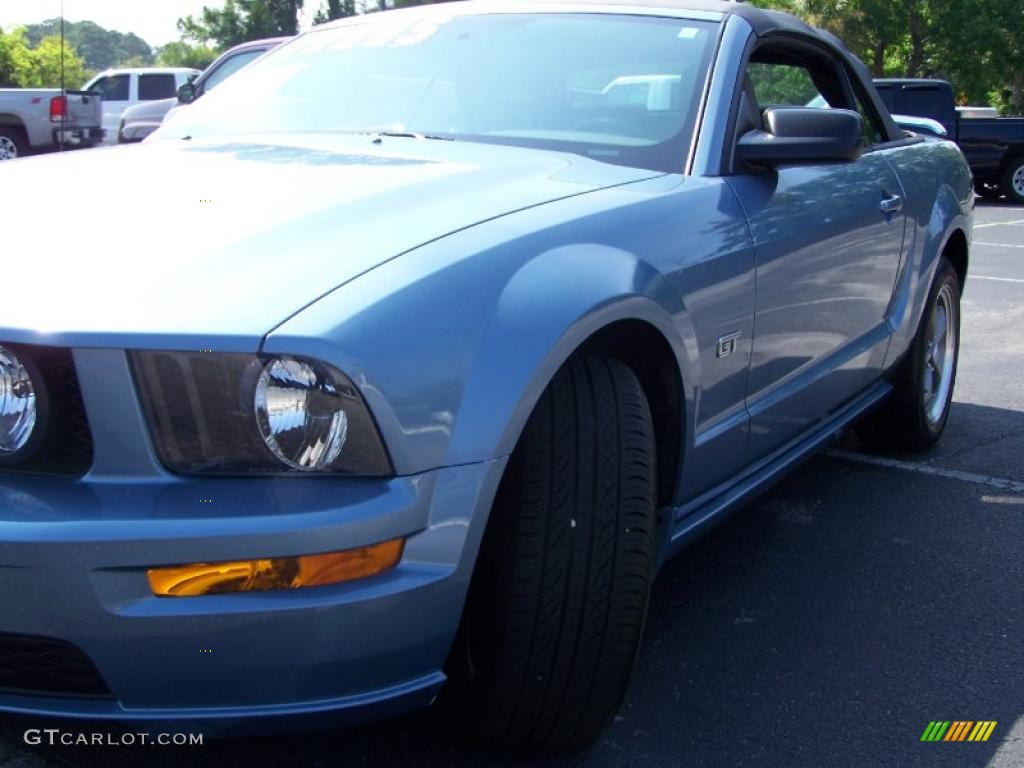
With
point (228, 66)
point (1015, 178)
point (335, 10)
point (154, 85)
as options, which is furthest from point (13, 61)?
point (1015, 178)

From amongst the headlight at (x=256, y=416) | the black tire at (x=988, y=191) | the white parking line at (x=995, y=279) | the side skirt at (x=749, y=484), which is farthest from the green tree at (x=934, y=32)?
the headlight at (x=256, y=416)

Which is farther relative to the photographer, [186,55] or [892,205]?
[186,55]

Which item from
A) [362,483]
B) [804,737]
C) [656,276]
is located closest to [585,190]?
[656,276]

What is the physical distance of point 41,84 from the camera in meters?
31.6

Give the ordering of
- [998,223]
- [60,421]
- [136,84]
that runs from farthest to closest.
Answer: [136,84] < [998,223] < [60,421]

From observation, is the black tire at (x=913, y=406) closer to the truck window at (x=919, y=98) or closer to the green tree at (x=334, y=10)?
the truck window at (x=919, y=98)

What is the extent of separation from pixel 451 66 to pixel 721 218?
3.08ft

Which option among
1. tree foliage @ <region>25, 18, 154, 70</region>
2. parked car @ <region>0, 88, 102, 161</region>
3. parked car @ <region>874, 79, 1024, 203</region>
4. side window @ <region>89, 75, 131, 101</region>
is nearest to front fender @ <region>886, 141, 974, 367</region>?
parked car @ <region>874, 79, 1024, 203</region>

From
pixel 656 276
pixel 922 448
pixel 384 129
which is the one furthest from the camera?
pixel 922 448

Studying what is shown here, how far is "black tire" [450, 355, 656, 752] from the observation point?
2131 millimetres

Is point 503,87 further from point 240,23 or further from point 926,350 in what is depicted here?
point 240,23

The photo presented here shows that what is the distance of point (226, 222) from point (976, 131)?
55.9 ft

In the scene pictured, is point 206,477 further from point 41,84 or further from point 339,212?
point 41,84

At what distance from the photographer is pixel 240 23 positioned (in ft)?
191
